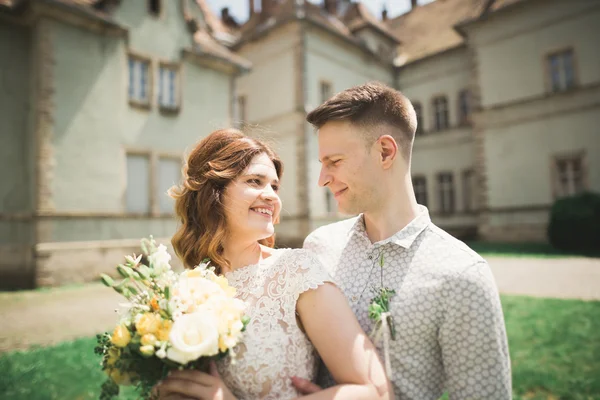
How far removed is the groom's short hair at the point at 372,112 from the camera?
224 cm

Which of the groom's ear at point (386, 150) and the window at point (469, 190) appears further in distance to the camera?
the window at point (469, 190)

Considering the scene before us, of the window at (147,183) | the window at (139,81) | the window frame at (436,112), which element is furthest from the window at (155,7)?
the window frame at (436,112)

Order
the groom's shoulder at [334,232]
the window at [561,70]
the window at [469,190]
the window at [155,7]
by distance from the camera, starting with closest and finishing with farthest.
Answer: the groom's shoulder at [334,232] < the window at [155,7] < the window at [561,70] < the window at [469,190]

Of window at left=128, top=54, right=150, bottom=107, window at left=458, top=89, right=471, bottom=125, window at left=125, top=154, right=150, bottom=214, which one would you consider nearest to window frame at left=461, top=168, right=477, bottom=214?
window at left=458, top=89, right=471, bottom=125

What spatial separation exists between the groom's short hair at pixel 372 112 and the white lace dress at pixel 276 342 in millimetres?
834

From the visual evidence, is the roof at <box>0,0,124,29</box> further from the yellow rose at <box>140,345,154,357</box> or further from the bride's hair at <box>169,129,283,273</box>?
the yellow rose at <box>140,345,154,357</box>

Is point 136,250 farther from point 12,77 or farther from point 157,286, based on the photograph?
point 157,286

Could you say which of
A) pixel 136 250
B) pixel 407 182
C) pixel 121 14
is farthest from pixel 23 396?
pixel 121 14

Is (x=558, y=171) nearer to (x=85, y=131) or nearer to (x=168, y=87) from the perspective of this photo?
(x=168, y=87)

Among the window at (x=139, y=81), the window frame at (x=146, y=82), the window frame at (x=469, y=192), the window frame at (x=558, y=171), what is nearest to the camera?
the window frame at (x=146, y=82)

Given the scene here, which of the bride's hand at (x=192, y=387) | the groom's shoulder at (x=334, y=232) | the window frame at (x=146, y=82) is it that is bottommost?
the bride's hand at (x=192, y=387)

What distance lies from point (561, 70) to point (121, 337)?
21676mm

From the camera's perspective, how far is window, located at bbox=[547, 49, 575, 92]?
17406 mm

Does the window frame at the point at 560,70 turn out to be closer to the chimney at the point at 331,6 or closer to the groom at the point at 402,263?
the chimney at the point at 331,6
